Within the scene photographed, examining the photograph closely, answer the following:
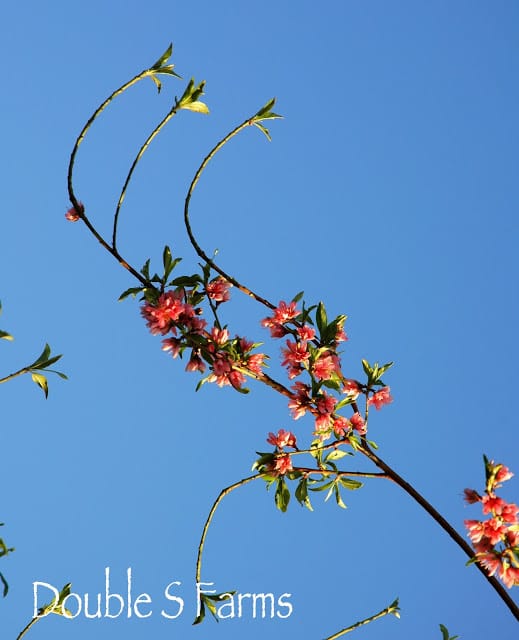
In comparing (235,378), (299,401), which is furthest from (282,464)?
(235,378)

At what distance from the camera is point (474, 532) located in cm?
236

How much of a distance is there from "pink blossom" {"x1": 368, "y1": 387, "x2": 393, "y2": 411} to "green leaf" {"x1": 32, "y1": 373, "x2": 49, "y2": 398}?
3.61ft

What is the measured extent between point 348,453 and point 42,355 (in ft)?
3.46

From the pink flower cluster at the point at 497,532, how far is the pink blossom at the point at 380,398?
26.2 inches

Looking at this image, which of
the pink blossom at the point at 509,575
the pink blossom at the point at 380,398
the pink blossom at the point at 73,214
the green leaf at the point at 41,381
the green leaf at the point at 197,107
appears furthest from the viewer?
the pink blossom at the point at 380,398

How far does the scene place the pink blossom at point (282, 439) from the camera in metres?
2.93

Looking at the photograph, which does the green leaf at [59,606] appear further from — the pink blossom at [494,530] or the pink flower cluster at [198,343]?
the pink blossom at [494,530]

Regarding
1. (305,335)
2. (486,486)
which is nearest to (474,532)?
(486,486)

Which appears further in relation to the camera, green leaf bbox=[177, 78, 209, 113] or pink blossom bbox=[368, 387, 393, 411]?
pink blossom bbox=[368, 387, 393, 411]

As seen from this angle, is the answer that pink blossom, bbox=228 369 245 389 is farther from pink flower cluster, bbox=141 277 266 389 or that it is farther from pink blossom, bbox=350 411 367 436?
pink blossom, bbox=350 411 367 436

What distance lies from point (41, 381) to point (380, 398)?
1146 mm

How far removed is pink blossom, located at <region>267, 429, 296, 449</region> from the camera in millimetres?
2928

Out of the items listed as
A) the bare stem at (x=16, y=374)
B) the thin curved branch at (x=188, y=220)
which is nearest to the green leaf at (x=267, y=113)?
the thin curved branch at (x=188, y=220)

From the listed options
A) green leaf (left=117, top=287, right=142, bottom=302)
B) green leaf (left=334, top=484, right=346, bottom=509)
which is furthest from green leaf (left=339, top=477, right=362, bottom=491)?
green leaf (left=117, top=287, right=142, bottom=302)
